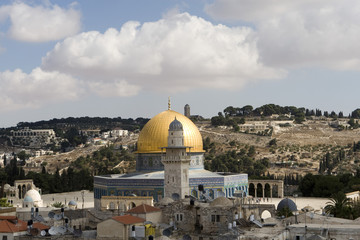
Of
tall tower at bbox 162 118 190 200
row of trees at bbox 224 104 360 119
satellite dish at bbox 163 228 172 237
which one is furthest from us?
row of trees at bbox 224 104 360 119

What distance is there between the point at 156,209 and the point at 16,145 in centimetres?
16343

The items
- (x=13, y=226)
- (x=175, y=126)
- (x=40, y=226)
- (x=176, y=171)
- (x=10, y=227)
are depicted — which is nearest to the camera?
(x=10, y=227)

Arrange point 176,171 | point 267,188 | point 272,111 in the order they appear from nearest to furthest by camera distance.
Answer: point 176,171
point 267,188
point 272,111

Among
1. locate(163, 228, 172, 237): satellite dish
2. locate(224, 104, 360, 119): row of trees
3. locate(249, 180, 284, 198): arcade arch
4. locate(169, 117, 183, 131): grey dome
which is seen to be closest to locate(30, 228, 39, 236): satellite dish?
locate(163, 228, 172, 237): satellite dish

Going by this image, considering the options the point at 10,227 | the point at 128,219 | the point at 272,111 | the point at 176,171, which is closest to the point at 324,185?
the point at 176,171

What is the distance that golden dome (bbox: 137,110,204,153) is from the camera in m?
51.4

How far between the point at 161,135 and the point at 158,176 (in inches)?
177

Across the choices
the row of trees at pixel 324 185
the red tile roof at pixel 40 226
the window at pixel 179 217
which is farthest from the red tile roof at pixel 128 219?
the row of trees at pixel 324 185

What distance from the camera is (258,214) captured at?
33812mm

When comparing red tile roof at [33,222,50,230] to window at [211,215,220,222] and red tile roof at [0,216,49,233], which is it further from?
A: window at [211,215,220,222]

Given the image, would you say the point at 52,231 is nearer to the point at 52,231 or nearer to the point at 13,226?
the point at 52,231

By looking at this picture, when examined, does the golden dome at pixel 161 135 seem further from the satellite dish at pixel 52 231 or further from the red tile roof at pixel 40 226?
the satellite dish at pixel 52 231

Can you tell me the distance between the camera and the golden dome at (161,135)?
5141 cm

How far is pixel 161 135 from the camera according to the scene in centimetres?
5162
